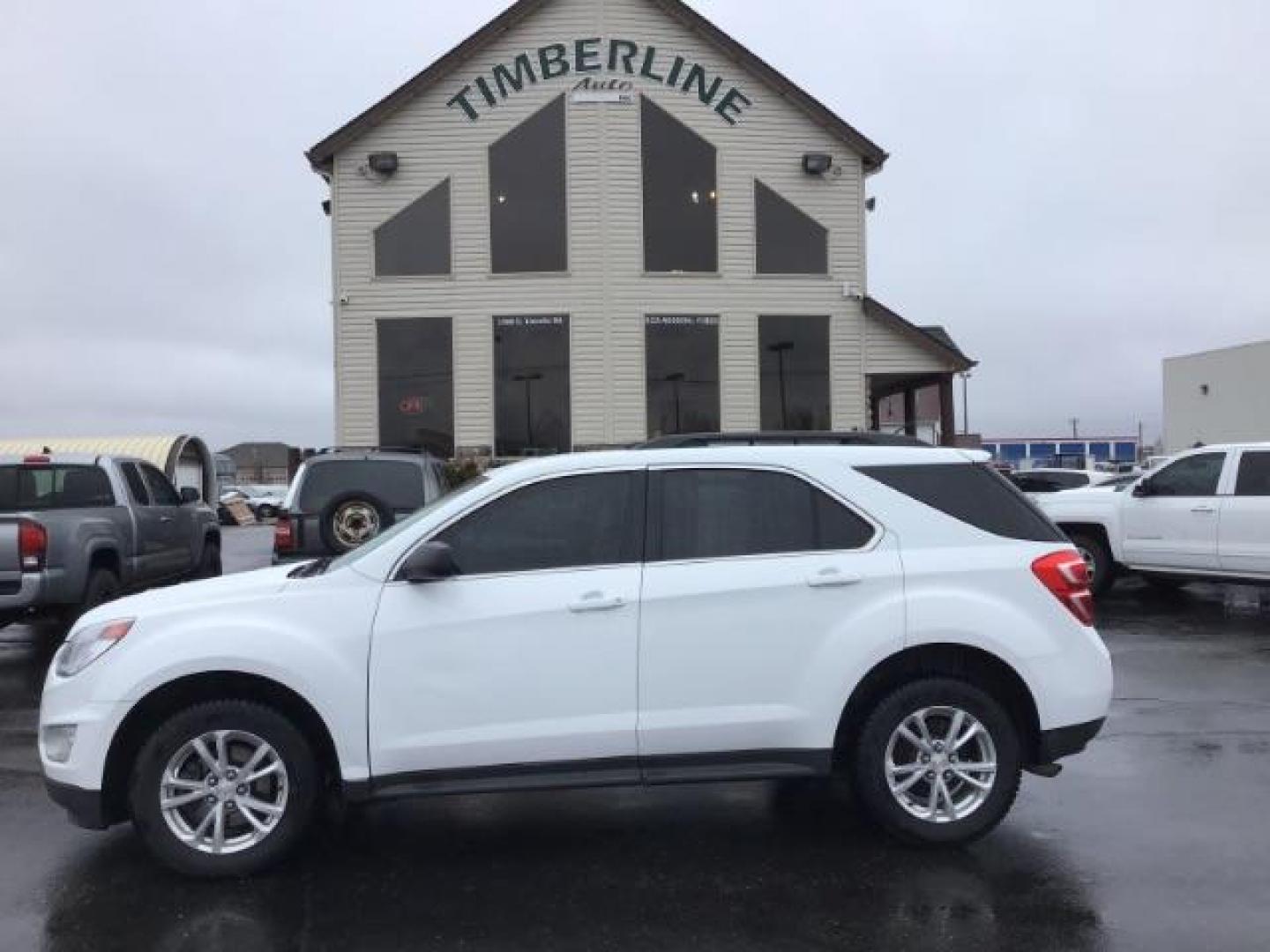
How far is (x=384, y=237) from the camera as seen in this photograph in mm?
18531

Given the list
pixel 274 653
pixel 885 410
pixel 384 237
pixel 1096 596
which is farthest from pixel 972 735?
pixel 885 410

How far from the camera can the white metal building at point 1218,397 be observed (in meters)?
45.7

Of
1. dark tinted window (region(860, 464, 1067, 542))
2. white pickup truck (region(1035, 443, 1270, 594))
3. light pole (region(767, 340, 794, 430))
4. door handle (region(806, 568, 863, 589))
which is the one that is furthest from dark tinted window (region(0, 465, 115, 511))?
light pole (region(767, 340, 794, 430))

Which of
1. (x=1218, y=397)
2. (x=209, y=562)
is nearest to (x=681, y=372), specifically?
(x=209, y=562)

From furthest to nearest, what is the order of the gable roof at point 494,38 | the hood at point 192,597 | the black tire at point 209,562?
the gable roof at point 494,38 → the black tire at point 209,562 → the hood at point 192,597

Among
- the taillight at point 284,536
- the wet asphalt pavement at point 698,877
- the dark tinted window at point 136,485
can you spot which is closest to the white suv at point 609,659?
the wet asphalt pavement at point 698,877

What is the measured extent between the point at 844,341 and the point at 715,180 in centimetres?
340

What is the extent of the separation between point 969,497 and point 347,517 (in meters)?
5.73

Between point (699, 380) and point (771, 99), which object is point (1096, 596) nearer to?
point (699, 380)

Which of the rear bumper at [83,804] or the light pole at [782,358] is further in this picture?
the light pole at [782,358]

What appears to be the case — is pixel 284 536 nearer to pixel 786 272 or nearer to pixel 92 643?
pixel 92 643

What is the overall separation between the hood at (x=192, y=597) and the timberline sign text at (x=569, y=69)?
14.9 meters

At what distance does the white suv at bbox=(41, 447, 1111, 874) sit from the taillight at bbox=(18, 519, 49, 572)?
496 cm

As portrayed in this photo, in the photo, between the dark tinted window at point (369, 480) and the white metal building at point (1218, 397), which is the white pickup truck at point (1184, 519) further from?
the white metal building at point (1218, 397)
